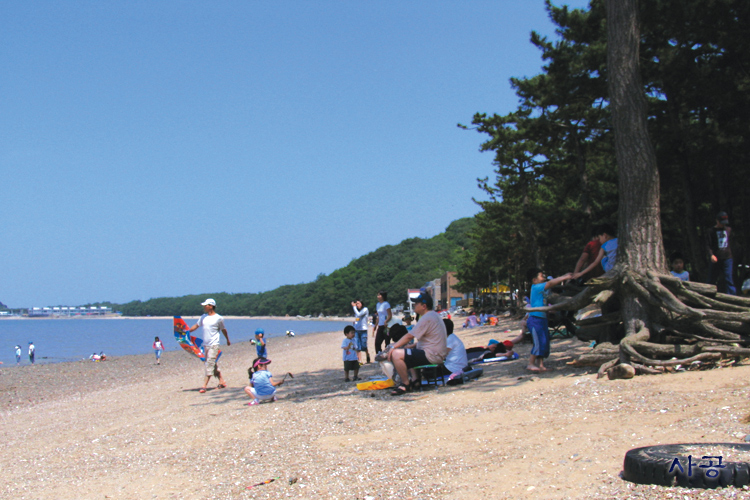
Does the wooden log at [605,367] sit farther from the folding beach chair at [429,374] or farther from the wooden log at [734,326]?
the folding beach chair at [429,374]

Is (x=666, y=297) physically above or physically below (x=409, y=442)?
above

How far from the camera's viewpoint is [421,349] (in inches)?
306

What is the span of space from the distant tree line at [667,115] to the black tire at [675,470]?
7.28m

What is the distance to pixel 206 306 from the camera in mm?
10477

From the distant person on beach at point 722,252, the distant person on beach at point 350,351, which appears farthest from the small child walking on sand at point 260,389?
the distant person on beach at point 722,252

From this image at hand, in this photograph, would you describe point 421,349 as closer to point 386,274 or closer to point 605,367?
point 605,367

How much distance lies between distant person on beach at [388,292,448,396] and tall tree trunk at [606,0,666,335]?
250cm

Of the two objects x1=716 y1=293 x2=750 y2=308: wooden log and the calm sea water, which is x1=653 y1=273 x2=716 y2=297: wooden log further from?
the calm sea water

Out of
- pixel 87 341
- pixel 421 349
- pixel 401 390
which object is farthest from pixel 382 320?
pixel 87 341

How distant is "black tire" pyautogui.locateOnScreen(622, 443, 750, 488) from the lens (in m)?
3.21

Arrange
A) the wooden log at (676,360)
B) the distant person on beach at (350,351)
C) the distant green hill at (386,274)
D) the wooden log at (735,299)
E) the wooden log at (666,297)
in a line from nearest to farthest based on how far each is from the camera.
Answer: the wooden log at (676,360) < the wooden log at (666,297) < the wooden log at (735,299) < the distant person on beach at (350,351) < the distant green hill at (386,274)

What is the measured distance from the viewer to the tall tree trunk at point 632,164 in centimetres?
746

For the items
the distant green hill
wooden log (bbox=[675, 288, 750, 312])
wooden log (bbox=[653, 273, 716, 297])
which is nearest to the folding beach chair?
wooden log (bbox=[653, 273, 716, 297])

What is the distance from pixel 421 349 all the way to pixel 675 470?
15.0ft
